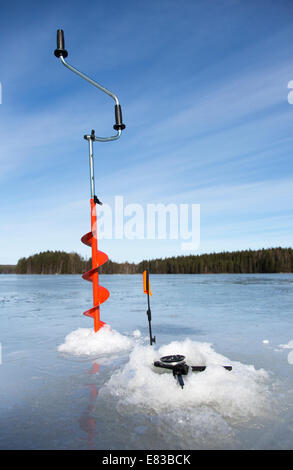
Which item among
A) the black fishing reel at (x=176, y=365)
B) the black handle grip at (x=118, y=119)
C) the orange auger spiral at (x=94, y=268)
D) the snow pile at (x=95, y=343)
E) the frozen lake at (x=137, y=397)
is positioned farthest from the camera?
the black handle grip at (x=118, y=119)

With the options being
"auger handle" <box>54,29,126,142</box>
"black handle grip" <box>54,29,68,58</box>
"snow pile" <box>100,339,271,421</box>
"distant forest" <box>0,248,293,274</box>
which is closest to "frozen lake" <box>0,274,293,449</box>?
"snow pile" <box>100,339,271,421</box>

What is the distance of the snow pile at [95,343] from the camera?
4.77 m

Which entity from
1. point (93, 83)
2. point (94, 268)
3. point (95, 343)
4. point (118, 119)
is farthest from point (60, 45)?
point (95, 343)

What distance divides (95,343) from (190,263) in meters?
116

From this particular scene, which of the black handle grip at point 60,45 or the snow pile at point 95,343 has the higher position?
the black handle grip at point 60,45

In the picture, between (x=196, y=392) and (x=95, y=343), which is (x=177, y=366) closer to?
(x=196, y=392)

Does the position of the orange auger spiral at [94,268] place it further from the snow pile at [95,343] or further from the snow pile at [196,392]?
the snow pile at [196,392]

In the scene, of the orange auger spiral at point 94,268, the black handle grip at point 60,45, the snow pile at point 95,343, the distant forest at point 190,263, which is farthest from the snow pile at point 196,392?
the distant forest at point 190,263

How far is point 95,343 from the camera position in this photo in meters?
4.89

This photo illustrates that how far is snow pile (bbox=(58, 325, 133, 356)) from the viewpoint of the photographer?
4773 mm

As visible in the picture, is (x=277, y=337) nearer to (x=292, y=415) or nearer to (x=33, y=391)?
(x=292, y=415)

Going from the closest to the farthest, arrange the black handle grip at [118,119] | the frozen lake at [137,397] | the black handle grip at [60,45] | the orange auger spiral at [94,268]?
the frozen lake at [137,397] < the black handle grip at [60,45] < the orange auger spiral at [94,268] < the black handle grip at [118,119]

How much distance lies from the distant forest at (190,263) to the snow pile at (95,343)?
7336 centimetres

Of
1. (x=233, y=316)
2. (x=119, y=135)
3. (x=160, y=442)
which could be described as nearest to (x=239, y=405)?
(x=160, y=442)
